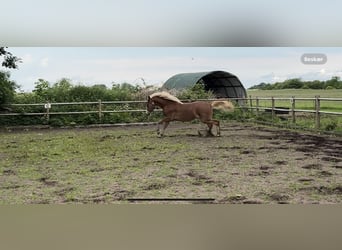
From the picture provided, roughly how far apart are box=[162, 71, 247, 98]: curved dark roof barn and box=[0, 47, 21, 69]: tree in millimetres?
1183

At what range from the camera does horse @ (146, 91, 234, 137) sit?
13.0 ft

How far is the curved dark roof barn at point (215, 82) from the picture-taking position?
3.82 meters

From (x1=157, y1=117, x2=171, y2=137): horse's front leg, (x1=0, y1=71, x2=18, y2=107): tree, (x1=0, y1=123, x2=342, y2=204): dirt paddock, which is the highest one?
(x1=0, y1=71, x2=18, y2=107): tree

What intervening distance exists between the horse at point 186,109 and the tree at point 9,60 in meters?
1.09

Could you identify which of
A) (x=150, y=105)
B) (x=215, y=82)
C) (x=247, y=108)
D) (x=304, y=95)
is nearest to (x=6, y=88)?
(x=150, y=105)

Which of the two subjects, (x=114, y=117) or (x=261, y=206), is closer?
(x=261, y=206)

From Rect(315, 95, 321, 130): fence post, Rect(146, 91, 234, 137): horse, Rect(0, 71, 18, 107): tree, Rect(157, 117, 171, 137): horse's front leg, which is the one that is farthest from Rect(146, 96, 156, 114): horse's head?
Rect(315, 95, 321, 130): fence post

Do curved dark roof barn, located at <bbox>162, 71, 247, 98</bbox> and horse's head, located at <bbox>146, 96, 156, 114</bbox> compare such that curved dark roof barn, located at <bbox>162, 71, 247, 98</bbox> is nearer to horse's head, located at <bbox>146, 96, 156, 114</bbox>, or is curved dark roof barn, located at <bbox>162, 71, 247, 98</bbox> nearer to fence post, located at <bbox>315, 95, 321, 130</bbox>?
horse's head, located at <bbox>146, 96, 156, 114</bbox>

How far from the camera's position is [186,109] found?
3.98 metres
